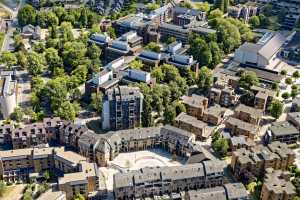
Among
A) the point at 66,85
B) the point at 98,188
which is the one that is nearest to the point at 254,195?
the point at 98,188

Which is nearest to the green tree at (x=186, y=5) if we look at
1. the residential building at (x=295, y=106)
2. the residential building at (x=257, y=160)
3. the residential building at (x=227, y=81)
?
the residential building at (x=227, y=81)

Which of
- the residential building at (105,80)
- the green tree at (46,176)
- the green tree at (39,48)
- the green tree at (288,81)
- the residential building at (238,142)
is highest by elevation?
the green tree at (39,48)

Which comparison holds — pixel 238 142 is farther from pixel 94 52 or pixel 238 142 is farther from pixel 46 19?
pixel 46 19

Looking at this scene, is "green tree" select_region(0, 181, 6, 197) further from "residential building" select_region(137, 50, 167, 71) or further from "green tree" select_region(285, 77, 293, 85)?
"green tree" select_region(285, 77, 293, 85)

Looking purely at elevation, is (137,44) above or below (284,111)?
above

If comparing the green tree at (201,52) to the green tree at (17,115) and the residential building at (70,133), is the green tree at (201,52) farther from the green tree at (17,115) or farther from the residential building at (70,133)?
the green tree at (17,115)

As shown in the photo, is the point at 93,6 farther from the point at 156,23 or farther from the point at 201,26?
the point at 201,26

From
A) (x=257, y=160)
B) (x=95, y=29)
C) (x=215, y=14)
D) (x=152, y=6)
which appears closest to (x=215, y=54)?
(x=215, y=14)
